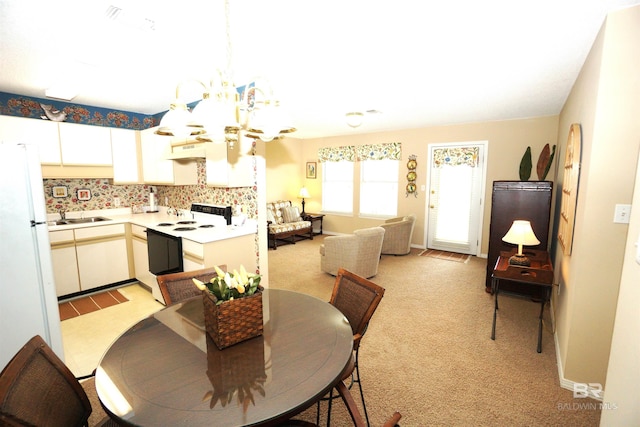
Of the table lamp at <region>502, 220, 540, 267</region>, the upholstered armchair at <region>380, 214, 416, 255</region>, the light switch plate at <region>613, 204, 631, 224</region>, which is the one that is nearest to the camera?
the light switch plate at <region>613, 204, 631, 224</region>

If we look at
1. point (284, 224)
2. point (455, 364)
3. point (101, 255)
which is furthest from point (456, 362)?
point (284, 224)

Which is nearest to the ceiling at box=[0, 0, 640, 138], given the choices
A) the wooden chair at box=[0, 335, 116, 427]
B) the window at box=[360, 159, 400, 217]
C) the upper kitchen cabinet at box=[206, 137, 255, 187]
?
the upper kitchen cabinet at box=[206, 137, 255, 187]

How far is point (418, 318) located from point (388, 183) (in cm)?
371

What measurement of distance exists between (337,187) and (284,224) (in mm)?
1691

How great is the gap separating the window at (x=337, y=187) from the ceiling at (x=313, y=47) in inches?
131

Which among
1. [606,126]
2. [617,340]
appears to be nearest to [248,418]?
[617,340]

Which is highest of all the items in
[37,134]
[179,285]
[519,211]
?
[37,134]

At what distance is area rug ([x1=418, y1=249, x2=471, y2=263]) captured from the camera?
530 centimetres

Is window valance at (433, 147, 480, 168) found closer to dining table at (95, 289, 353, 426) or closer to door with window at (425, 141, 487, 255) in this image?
door with window at (425, 141, 487, 255)

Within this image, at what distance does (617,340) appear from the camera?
1.35m

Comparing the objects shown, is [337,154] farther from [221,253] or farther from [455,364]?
[455,364]

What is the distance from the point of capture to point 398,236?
551 centimetres

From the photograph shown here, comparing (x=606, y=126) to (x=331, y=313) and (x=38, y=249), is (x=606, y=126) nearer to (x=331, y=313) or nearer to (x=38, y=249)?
(x=331, y=313)

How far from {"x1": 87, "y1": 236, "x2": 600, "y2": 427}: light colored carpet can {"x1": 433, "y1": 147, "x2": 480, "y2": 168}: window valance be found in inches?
89.7
